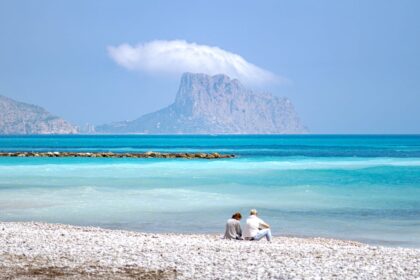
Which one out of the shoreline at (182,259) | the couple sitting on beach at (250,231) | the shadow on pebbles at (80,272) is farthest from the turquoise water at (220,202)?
the shadow on pebbles at (80,272)

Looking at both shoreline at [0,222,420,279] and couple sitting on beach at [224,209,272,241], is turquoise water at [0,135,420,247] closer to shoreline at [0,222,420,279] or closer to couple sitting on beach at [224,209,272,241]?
couple sitting on beach at [224,209,272,241]

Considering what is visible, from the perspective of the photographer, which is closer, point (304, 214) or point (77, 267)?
point (77, 267)

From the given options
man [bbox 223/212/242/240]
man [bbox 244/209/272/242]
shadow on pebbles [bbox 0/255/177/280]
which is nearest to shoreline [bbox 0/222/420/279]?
shadow on pebbles [bbox 0/255/177/280]

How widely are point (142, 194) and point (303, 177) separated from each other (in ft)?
52.5

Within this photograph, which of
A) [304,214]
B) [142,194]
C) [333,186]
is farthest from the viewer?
[333,186]

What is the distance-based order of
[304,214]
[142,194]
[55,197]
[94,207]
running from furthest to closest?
[142,194]
[55,197]
[94,207]
[304,214]

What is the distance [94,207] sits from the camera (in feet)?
85.3

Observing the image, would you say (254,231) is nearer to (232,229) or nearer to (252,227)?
(252,227)

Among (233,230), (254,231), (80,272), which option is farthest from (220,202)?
(80,272)

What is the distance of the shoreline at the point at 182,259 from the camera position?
36.5ft

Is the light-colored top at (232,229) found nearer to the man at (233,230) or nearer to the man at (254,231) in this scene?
the man at (233,230)

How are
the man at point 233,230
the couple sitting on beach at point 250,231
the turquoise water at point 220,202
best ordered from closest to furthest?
the couple sitting on beach at point 250,231, the man at point 233,230, the turquoise water at point 220,202

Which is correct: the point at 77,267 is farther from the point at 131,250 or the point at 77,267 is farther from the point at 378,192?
the point at 378,192

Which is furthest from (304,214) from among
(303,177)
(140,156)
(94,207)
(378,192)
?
(140,156)
